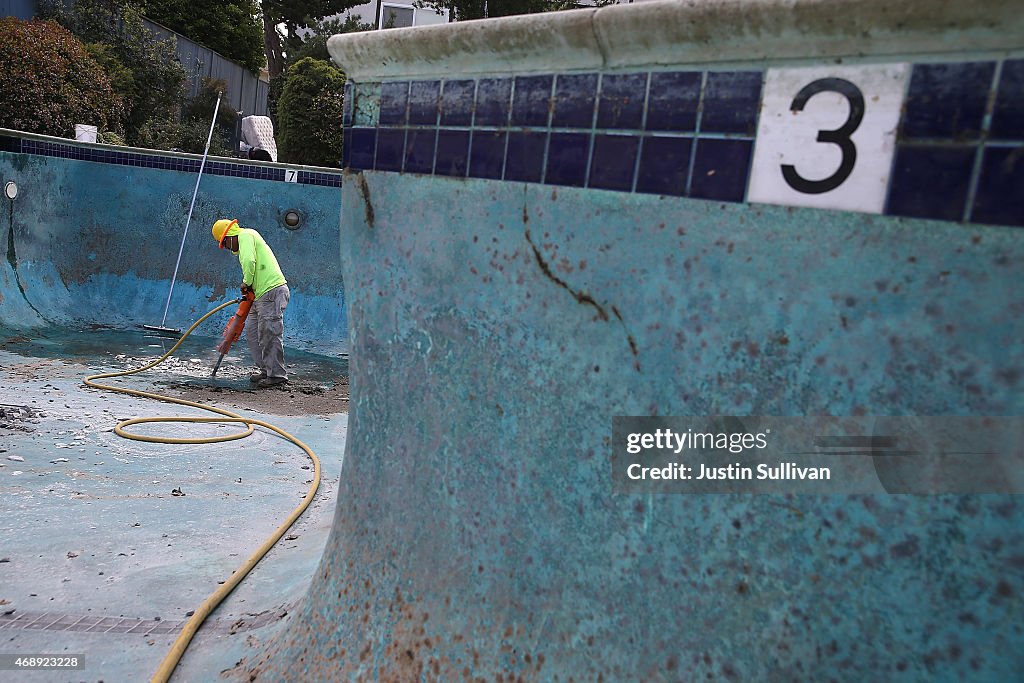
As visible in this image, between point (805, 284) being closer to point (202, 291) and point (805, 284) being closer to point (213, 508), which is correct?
point (213, 508)

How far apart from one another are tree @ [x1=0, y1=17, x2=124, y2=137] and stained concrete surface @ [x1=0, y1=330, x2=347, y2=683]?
5643 mm

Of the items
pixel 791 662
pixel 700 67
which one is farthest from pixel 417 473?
pixel 700 67

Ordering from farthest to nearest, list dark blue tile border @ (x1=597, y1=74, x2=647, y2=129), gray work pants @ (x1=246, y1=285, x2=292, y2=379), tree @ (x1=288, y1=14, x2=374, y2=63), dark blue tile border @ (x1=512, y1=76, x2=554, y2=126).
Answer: tree @ (x1=288, y1=14, x2=374, y2=63) → gray work pants @ (x1=246, y1=285, x2=292, y2=379) → dark blue tile border @ (x1=512, y1=76, x2=554, y2=126) → dark blue tile border @ (x1=597, y1=74, x2=647, y2=129)

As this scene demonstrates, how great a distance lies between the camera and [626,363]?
159 centimetres

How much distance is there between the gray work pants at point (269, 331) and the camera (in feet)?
24.6

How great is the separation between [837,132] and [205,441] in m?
4.84

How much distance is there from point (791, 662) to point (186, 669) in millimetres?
1919

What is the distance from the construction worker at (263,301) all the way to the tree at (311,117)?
9471 mm

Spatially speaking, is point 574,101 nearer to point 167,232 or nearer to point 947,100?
point 947,100

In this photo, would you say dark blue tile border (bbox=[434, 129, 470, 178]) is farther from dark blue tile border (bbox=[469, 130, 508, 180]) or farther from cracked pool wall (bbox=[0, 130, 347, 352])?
cracked pool wall (bbox=[0, 130, 347, 352])

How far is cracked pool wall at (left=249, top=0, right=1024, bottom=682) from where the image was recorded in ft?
4.10

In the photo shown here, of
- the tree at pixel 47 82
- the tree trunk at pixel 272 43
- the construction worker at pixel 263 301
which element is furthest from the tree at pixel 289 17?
the construction worker at pixel 263 301

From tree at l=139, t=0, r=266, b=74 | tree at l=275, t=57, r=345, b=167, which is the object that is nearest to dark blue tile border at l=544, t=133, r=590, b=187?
tree at l=275, t=57, r=345, b=167

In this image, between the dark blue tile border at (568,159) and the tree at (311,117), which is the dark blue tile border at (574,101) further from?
the tree at (311,117)
